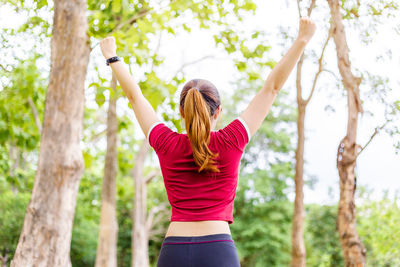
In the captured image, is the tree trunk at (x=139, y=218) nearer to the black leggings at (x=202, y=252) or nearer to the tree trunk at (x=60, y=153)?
the tree trunk at (x=60, y=153)

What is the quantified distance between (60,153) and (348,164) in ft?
11.6

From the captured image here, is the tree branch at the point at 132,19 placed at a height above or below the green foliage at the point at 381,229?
above

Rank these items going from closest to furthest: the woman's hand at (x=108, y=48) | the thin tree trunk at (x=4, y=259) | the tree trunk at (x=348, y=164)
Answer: the woman's hand at (x=108, y=48) → the tree trunk at (x=348, y=164) → the thin tree trunk at (x=4, y=259)

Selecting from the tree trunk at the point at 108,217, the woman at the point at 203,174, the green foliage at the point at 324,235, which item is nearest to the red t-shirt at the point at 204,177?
the woman at the point at 203,174

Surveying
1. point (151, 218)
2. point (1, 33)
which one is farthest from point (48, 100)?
point (151, 218)

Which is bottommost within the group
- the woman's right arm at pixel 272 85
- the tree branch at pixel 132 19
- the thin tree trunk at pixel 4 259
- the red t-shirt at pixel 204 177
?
the thin tree trunk at pixel 4 259

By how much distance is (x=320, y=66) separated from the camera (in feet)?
28.7

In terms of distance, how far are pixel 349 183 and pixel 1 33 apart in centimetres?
641

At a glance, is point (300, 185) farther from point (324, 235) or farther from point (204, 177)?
point (324, 235)

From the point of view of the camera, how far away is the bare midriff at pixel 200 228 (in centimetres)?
189

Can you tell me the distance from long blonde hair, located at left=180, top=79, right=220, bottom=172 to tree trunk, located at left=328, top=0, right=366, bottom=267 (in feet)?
15.6

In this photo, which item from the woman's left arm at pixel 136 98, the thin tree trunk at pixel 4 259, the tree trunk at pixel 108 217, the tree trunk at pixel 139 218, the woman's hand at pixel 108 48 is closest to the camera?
the woman's left arm at pixel 136 98

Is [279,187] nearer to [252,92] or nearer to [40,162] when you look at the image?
[252,92]

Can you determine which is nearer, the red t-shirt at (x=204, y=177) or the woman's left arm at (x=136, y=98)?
the red t-shirt at (x=204, y=177)
